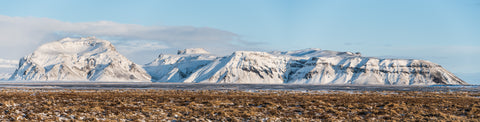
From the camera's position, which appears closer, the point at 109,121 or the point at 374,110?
the point at 109,121

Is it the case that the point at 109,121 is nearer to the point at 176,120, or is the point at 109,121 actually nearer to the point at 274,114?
the point at 176,120

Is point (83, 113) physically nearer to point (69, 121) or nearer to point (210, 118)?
point (69, 121)

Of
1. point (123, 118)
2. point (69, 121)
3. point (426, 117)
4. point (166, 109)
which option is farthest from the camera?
point (166, 109)

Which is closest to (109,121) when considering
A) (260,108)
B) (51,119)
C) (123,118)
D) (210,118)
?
(123,118)

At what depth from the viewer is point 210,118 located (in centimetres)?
2802

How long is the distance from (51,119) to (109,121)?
335 centimetres

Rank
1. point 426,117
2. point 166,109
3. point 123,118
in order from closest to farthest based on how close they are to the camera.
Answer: point 123,118, point 426,117, point 166,109

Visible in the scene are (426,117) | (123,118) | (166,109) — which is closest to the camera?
(123,118)

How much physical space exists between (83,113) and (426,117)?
2138 cm

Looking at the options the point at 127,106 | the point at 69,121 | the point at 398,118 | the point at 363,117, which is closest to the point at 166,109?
the point at 127,106

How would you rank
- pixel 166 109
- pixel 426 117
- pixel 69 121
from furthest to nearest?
1. pixel 166 109
2. pixel 426 117
3. pixel 69 121

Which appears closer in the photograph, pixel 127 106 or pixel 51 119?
pixel 51 119

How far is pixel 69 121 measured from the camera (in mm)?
25609

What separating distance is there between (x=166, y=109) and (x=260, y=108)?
271 inches
